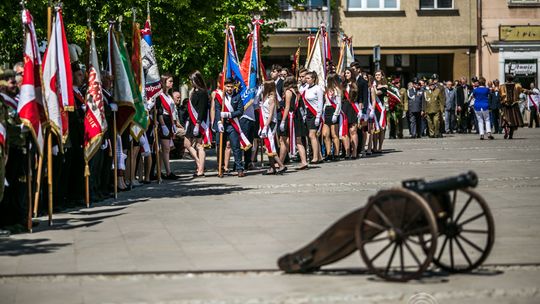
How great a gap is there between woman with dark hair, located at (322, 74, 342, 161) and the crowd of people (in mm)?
21

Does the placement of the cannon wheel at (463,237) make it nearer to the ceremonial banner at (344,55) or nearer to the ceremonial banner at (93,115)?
the ceremonial banner at (93,115)

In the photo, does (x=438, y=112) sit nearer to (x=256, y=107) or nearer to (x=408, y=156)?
(x=408, y=156)

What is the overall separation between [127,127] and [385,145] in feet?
55.6

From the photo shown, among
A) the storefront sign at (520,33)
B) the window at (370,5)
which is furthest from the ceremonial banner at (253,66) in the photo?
→ the storefront sign at (520,33)

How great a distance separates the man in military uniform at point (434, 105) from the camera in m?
41.9

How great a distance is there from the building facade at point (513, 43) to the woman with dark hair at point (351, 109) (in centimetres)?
3000

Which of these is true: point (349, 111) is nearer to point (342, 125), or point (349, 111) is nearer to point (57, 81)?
point (342, 125)

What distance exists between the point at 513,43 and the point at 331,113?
32.0 metres

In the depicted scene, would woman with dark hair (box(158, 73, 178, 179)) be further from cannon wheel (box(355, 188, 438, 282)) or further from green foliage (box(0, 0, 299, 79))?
cannon wheel (box(355, 188, 438, 282))

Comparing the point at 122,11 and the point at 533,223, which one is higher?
the point at 122,11

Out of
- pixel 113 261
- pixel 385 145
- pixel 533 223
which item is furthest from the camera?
pixel 385 145

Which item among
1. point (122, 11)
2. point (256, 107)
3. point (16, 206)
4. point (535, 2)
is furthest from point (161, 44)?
point (535, 2)

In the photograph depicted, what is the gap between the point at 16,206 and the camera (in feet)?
49.6

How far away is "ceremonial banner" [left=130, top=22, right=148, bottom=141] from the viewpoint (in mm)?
20550
